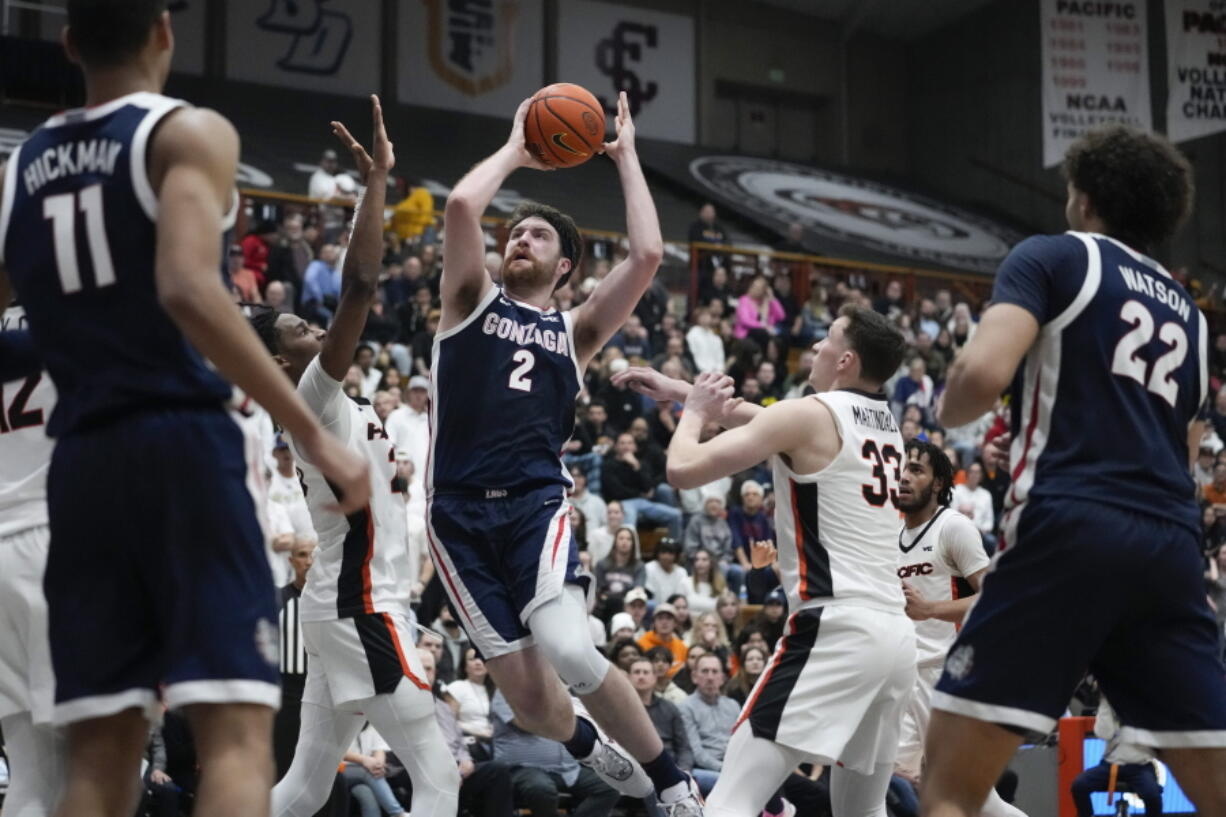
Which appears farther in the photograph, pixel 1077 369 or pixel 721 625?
pixel 721 625

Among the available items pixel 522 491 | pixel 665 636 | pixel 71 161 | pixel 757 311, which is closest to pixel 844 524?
pixel 522 491

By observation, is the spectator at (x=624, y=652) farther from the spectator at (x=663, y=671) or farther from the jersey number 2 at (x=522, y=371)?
the jersey number 2 at (x=522, y=371)

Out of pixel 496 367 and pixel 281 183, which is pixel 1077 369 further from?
pixel 281 183

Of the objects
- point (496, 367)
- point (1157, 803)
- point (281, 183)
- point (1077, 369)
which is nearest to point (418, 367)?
point (281, 183)

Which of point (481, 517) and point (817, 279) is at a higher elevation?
point (817, 279)

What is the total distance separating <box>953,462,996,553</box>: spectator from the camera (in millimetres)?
17422

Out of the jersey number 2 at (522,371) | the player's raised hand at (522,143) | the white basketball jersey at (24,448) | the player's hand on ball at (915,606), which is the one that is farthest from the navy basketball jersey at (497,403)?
the white basketball jersey at (24,448)

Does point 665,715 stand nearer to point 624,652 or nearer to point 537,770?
point 624,652

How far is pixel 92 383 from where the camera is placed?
3.44m

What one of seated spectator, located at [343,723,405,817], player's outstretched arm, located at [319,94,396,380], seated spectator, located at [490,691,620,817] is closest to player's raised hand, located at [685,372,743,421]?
player's outstretched arm, located at [319,94,396,380]

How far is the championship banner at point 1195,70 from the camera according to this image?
22516 mm

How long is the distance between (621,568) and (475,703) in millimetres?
3061

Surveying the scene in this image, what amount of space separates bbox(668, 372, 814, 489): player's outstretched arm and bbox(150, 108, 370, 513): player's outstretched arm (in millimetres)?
2090

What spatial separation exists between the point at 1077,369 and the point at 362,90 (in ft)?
83.8
